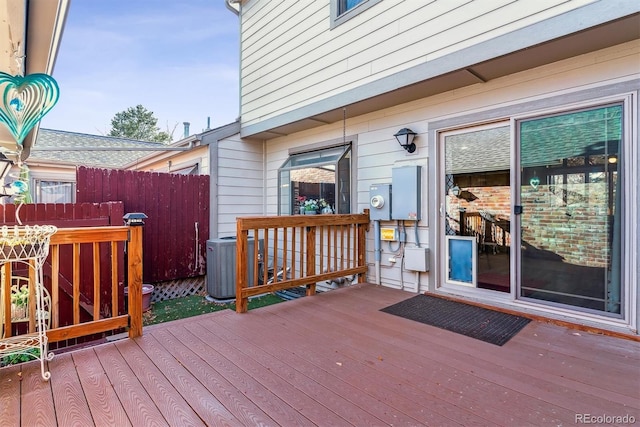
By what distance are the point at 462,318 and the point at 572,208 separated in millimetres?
1455

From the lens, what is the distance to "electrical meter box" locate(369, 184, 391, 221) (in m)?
4.23

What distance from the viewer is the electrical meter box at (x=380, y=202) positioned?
423cm

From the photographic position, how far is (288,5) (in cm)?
518

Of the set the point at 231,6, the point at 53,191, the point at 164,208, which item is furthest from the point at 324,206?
the point at 53,191

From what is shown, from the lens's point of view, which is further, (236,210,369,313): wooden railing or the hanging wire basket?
(236,210,369,313): wooden railing

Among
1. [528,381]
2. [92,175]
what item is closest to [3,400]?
[528,381]

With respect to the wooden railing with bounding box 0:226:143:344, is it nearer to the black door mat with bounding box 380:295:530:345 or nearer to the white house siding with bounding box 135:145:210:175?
the black door mat with bounding box 380:295:530:345

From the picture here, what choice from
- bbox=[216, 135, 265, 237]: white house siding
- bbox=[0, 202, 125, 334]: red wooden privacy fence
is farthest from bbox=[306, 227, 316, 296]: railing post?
bbox=[216, 135, 265, 237]: white house siding

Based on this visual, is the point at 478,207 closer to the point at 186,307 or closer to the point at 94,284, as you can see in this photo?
the point at 94,284

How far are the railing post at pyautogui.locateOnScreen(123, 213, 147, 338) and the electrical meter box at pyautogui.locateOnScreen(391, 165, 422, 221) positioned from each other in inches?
115

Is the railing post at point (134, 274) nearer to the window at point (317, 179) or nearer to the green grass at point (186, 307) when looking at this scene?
the green grass at point (186, 307)

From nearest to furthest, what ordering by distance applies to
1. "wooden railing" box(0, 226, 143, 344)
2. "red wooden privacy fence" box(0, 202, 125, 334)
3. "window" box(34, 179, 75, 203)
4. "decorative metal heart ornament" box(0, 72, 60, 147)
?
1. "decorative metal heart ornament" box(0, 72, 60, 147)
2. "wooden railing" box(0, 226, 143, 344)
3. "red wooden privacy fence" box(0, 202, 125, 334)
4. "window" box(34, 179, 75, 203)

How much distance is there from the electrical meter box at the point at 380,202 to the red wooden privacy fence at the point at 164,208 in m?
3.06

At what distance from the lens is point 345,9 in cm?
443
